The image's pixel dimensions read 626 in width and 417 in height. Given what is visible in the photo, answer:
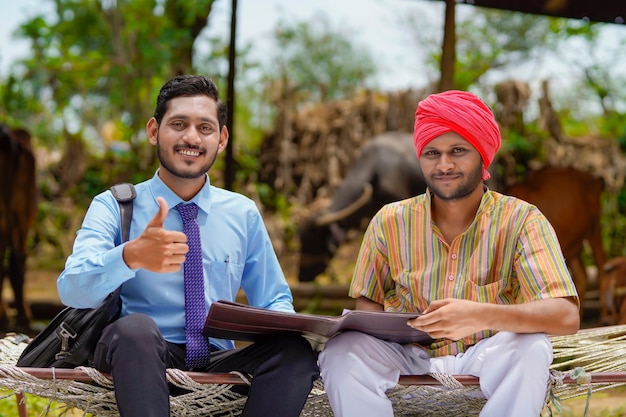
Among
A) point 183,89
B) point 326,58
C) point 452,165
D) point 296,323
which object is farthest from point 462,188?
point 326,58

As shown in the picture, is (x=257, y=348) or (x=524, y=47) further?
(x=524, y=47)

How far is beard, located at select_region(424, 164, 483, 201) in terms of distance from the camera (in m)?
2.70

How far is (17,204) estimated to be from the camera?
22.7 feet

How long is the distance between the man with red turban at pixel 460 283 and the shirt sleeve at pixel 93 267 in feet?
2.15

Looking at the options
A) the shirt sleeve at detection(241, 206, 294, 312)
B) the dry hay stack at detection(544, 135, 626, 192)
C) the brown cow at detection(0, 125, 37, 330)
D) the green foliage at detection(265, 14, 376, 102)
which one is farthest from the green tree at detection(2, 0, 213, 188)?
the green foliage at detection(265, 14, 376, 102)

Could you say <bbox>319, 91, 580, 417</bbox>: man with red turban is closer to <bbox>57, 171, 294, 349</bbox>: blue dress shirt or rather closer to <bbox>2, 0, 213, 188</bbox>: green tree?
<bbox>57, 171, 294, 349</bbox>: blue dress shirt

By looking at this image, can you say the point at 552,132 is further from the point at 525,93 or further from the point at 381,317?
the point at 381,317

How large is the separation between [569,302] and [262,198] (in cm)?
900

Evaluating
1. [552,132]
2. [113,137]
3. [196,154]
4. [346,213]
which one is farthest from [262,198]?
[196,154]

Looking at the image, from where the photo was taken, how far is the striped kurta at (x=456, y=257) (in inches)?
105

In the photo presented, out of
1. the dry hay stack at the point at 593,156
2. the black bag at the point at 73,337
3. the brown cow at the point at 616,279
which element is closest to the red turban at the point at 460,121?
the black bag at the point at 73,337

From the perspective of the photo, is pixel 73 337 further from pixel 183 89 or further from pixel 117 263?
pixel 183 89

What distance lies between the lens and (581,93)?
19422mm

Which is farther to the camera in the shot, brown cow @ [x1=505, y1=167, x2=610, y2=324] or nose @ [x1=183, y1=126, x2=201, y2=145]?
brown cow @ [x1=505, y1=167, x2=610, y2=324]
